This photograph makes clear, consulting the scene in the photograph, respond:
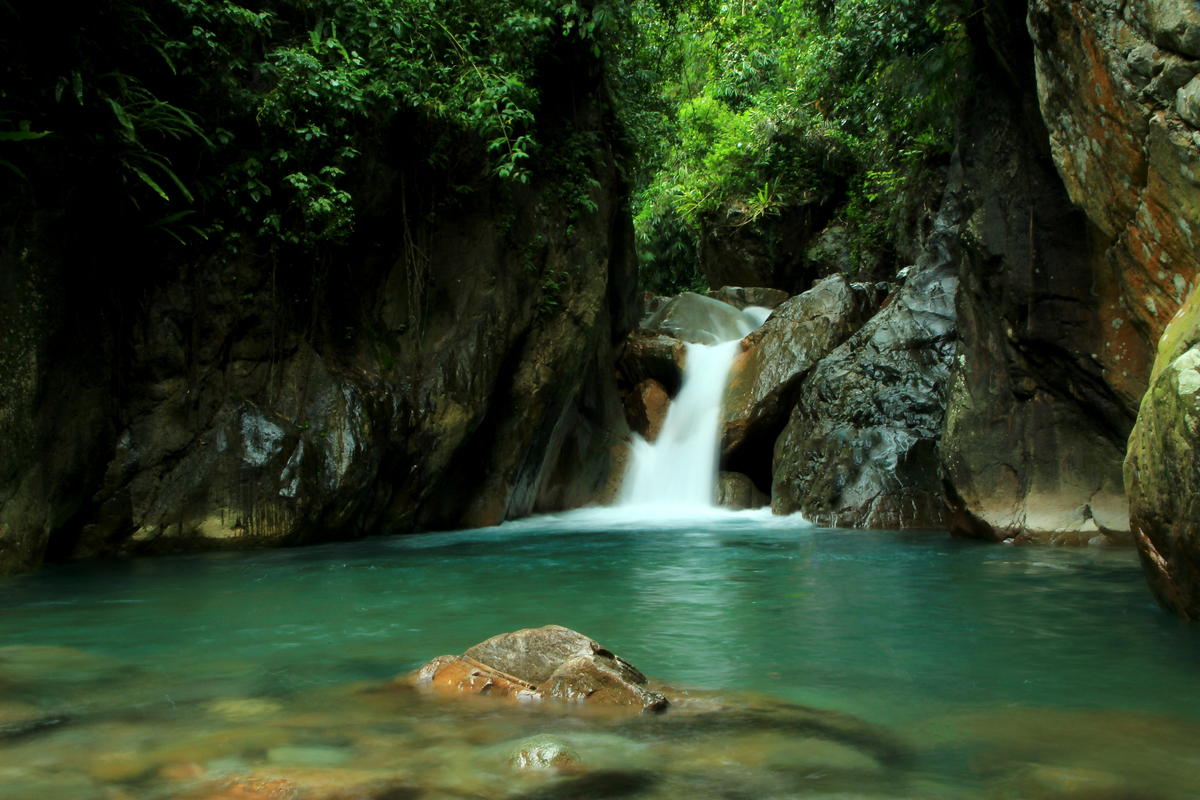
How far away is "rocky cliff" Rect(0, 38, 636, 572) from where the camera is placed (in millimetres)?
7801

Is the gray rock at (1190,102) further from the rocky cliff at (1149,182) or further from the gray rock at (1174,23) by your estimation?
the gray rock at (1174,23)

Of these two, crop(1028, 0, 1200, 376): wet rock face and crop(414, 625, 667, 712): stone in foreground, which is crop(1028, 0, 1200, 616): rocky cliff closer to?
crop(1028, 0, 1200, 376): wet rock face

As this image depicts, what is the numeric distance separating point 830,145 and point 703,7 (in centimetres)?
716

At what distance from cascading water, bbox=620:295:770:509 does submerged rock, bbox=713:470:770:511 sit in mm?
142

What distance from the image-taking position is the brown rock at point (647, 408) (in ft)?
50.3

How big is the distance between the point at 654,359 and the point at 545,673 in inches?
464

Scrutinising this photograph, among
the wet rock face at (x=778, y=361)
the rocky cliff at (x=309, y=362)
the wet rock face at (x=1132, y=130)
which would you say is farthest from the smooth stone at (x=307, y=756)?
the wet rock face at (x=778, y=361)

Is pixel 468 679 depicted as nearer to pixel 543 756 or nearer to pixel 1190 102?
pixel 543 756

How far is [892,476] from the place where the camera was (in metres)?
11.4

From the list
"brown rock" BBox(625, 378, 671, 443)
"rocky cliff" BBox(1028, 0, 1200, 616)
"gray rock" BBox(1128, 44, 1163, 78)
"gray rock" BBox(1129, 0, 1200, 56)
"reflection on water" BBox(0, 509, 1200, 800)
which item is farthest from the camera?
"brown rock" BBox(625, 378, 671, 443)

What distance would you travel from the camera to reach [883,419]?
11.9 metres

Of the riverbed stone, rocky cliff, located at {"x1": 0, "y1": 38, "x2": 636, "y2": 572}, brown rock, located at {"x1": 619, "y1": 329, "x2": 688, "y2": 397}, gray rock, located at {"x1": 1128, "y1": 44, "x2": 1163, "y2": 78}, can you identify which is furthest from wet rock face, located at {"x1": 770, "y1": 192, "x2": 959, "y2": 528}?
the riverbed stone

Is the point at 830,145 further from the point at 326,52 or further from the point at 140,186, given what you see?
the point at 140,186

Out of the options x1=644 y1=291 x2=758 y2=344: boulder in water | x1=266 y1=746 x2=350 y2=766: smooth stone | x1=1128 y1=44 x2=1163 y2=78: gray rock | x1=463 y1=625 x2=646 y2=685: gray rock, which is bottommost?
x1=266 y1=746 x2=350 y2=766: smooth stone
